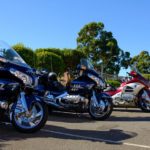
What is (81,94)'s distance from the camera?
411 inches

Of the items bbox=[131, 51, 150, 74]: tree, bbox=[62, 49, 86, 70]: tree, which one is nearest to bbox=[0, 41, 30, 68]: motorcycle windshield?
bbox=[62, 49, 86, 70]: tree

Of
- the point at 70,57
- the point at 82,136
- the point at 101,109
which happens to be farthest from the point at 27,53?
the point at 82,136

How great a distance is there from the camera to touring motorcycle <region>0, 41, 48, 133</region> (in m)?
7.39

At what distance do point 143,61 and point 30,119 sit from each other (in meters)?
57.6

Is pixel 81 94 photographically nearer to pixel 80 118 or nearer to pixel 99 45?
pixel 80 118

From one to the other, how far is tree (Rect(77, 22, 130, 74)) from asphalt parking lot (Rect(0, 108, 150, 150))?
39260 millimetres

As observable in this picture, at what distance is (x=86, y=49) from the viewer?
48.8 metres

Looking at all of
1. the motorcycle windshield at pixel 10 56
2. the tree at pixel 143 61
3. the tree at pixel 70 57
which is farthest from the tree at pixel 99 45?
the motorcycle windshield at pixel 10 56

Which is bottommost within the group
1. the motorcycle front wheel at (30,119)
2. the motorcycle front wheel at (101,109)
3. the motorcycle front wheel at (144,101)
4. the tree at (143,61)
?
the motorcycle front wheel at (30,119)

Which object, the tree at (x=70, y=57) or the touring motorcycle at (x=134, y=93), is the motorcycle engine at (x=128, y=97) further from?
the tree at (x=70, y=57)

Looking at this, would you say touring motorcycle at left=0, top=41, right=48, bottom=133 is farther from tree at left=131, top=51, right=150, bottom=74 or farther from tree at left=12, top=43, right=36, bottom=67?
tree at left=131, top=51, right=150, bottom=74

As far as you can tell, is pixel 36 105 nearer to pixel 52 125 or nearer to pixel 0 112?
pixel 0 112

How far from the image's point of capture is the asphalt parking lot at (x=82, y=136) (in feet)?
21.1

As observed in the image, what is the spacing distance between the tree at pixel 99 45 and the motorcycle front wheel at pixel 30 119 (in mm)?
40836
